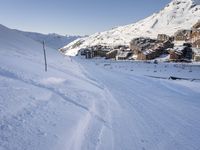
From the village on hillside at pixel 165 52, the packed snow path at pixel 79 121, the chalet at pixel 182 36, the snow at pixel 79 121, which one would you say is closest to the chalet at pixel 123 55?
the village on hillside at pixel 165 52

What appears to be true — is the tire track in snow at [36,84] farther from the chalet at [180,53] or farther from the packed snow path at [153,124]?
the chalet at [180,53]

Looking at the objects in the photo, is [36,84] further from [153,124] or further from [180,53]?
[180,53]

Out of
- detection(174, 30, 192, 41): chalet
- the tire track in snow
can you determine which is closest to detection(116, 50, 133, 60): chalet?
detection(174, 30, 192, 41): chalet

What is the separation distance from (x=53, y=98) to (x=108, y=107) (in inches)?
119

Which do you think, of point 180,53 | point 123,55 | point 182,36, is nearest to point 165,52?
point 180,53

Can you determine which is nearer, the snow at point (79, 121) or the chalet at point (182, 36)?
the snow at point (79, 121)

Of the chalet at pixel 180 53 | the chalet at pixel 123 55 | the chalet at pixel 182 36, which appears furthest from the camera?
the chalet at pixel 182 36

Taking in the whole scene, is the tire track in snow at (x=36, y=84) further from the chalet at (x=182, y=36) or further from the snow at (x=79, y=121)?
the chalet at (x=182, y=36)

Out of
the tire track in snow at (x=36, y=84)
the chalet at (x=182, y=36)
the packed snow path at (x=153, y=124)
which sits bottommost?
the packed snow path at (x=153, y=124)

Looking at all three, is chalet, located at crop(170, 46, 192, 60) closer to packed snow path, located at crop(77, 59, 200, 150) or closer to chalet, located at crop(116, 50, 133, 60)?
chalet, located at crop(116, 50, 133, 60)

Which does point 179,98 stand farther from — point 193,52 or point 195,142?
point 193,52

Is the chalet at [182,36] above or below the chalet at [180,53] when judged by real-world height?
above

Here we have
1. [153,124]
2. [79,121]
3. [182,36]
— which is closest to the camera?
[79,121]

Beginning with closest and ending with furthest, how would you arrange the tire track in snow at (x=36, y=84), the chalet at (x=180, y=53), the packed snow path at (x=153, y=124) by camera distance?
the packed snow path at (x=153, y=124), the tire track in snow at (x=36, y=84), the chalet at (x=180, y=53)
